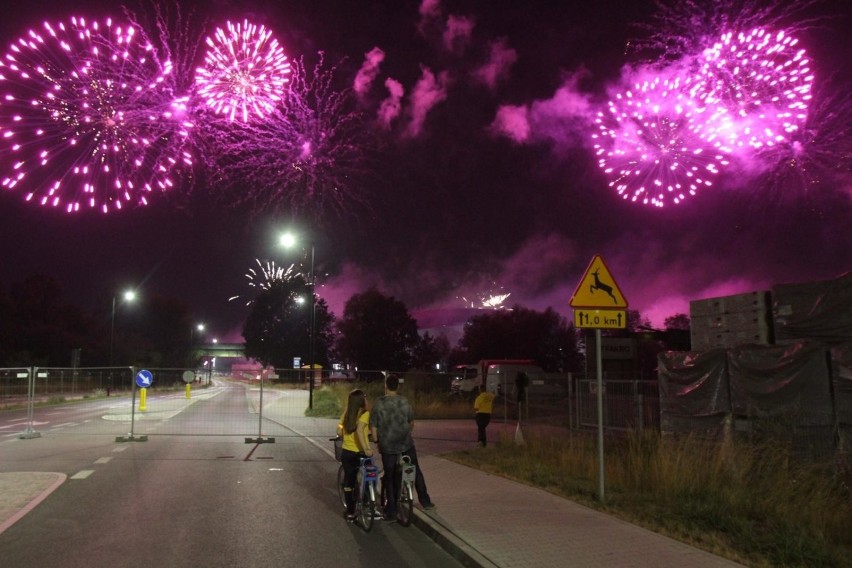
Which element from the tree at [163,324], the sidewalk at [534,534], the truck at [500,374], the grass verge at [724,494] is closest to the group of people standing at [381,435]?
the sidewalk at [534,534]

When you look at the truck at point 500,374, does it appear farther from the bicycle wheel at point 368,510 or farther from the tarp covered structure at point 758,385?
the bicycle wheel at point 368,510

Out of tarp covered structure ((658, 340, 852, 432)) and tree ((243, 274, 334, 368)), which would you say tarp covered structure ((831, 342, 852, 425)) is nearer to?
tarp covered structure ((658, 340, 852, 432))

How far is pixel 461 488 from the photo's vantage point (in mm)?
10102

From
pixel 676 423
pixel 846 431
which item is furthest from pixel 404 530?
pixel 676 423

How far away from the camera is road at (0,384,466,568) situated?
6547 mm

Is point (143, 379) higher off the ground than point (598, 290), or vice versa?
point (598, 290)

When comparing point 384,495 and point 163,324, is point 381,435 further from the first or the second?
point 163,324

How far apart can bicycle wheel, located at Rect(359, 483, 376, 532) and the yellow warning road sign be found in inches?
150

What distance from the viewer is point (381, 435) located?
8062mm

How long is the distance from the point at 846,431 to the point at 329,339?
8998cm

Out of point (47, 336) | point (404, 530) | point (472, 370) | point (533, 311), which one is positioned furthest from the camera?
point (533, 311)

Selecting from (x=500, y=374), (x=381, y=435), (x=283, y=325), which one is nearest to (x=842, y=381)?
(x=381, y=435)

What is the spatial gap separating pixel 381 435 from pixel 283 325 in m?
91.6

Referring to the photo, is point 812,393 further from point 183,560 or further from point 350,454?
point 183,560
